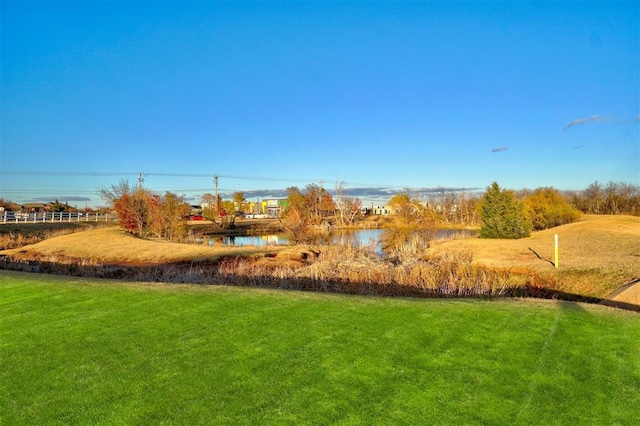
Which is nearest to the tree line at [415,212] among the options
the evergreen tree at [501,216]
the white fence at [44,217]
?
the evergreen tree at [501,216]

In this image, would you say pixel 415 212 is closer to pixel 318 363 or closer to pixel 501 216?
pixel 501 216

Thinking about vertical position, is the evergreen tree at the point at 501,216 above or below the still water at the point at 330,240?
above

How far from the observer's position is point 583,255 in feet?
69.3

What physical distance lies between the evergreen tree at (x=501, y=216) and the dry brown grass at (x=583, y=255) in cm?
250

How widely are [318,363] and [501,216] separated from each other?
106 feet

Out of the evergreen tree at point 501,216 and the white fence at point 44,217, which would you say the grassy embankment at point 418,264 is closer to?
the evergreen tree at point 501,216

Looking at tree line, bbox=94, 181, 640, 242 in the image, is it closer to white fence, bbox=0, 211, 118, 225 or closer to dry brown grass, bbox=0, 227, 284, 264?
dry brown grass, bbox=0, 227, 284, 264

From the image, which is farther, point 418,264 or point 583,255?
point 583,255

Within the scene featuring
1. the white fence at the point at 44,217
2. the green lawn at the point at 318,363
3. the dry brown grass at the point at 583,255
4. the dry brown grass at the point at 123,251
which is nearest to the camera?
the green lawn at the point at 318,363

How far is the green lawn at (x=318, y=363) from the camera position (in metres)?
4.62

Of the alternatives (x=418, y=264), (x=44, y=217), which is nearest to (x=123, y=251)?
(x=418, y=264)

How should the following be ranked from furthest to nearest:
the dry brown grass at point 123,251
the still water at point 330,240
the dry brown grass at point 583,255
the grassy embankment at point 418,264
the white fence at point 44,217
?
the white fence at point 44,217 < the still water at point 330,240 < the dry brown grass at point 123,251 < the dry brown grass at point 583,255 < the grassy embankment at point 418,264

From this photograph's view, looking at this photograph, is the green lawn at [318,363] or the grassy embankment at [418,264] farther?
the grassy embankment at [418,264]

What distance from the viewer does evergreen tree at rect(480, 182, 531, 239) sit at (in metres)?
34.4
